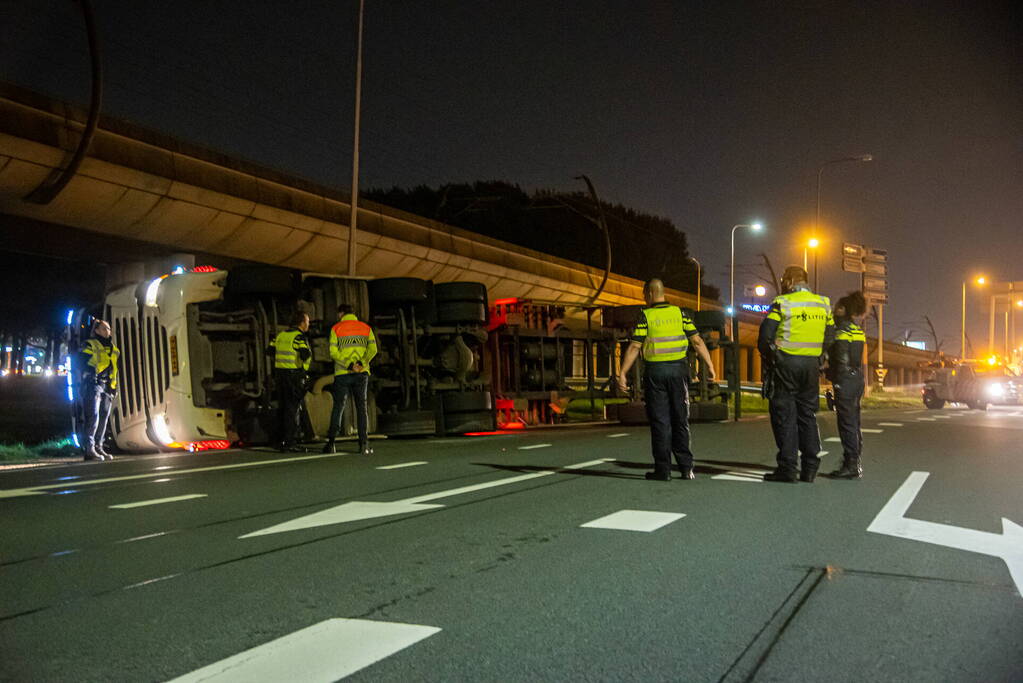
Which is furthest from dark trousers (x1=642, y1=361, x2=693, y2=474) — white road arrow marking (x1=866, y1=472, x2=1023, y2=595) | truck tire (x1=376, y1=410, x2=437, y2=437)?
truck tire (x1=376, y1=410, x2=437, y2=437)

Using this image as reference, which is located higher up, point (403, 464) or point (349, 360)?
point (349, 360)

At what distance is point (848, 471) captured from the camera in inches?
383

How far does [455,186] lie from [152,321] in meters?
71.4

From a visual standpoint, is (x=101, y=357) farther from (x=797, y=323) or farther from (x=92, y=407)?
(x=797, y=323)

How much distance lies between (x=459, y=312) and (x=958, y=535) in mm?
10605

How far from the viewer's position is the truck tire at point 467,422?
16141 mm

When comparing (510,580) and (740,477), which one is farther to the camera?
(740,477)

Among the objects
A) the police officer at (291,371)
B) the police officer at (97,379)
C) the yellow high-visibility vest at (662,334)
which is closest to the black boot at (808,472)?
the yellow high-visibility vest at (662,334)

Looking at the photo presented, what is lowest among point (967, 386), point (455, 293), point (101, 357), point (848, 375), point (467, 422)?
point (967, 386)

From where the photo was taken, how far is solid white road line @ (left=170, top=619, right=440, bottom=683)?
3.38 metres

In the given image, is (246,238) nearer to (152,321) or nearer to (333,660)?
(152,321)

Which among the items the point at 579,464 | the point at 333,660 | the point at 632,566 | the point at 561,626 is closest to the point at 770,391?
the point at 579,464

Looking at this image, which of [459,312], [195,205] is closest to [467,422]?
[459,312]

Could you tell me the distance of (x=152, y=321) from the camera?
13023mm
